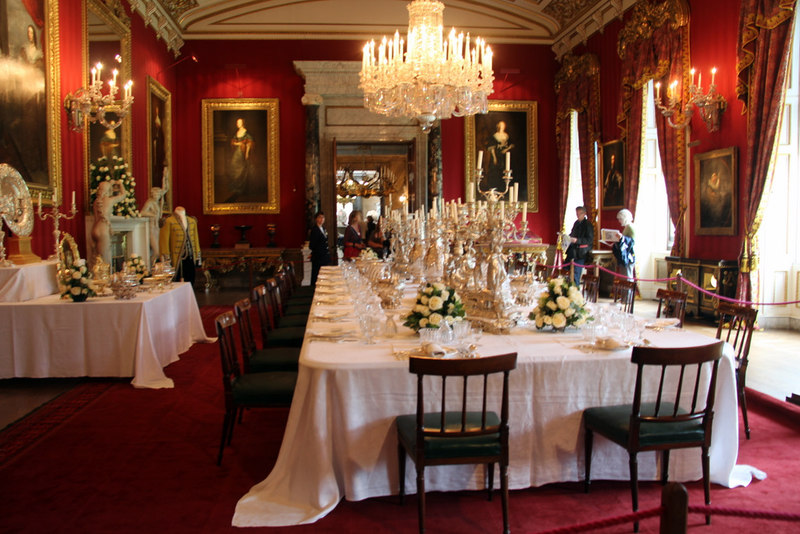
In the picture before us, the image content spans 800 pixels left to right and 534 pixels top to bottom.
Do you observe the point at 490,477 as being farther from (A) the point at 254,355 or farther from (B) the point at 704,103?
(B) the point at 704,103

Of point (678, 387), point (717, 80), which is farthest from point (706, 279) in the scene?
point (678, 387)

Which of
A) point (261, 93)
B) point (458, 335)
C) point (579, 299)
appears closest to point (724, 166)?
point (579, 299)

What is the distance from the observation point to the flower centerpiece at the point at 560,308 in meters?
3.79

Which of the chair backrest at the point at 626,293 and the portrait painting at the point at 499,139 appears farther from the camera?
the portrait painting at the point at 499,139

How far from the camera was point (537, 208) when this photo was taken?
45.8 feet

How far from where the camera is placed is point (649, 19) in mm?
9766

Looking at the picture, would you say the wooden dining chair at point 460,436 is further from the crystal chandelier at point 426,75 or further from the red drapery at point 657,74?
the red drapery at point 657,74

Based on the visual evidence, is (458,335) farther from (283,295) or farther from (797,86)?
(797,86)

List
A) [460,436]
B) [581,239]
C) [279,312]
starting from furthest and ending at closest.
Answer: [581,239] < [279,312] < [460,436]

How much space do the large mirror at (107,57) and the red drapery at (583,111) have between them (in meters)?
8.41

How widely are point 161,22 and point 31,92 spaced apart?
18.4 feet

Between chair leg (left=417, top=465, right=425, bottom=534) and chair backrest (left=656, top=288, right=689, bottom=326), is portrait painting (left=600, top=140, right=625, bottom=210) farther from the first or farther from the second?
chair leg (left=417, top=465, right=425, bottom=534)

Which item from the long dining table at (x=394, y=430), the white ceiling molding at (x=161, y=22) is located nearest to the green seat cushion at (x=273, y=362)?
the long dining table at (x=394, y=430)

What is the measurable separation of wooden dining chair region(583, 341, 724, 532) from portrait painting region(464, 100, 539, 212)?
10524mm
